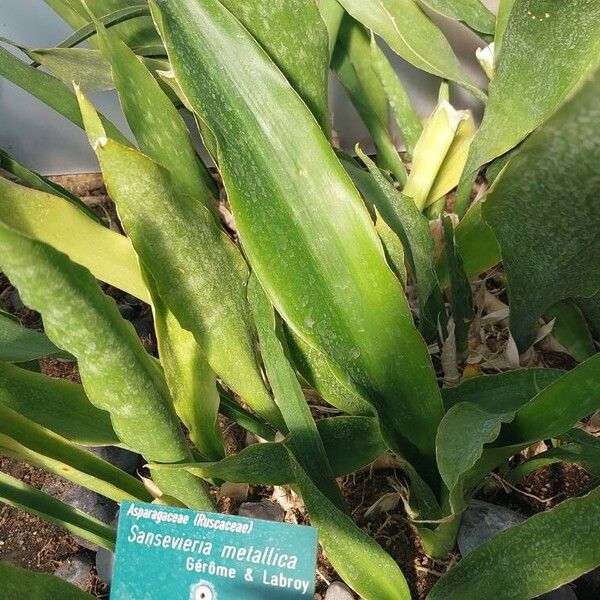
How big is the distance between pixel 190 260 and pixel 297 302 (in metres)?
0.09

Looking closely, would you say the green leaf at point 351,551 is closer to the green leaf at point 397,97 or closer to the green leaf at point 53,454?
the green leaf at point 53,454

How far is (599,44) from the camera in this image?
562 millimetres

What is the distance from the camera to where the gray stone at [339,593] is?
64 centimetres

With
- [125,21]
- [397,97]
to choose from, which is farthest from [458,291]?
[125,21]

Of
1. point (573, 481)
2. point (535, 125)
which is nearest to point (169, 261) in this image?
point (535, 125)

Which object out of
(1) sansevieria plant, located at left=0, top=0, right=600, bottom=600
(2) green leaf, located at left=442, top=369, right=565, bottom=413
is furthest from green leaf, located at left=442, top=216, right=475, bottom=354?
(2) green leaf, located at left=442, top=369, right=565, bottom=413

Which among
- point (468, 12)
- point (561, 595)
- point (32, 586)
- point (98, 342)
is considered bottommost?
point (561, 595)

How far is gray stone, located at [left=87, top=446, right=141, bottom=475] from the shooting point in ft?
2.64

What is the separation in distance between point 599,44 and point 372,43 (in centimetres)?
31

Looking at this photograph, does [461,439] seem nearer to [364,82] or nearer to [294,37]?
[294,37]

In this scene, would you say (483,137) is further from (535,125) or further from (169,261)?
(169,261)

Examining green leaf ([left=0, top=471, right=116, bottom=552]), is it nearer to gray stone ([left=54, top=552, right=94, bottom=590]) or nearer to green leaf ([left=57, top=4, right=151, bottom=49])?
gray stone ([left=54, top=552, right=94, bottom=590])

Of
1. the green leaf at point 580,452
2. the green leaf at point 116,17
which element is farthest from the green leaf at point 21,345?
the green leaf at point 580,452

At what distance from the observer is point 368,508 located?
28.2 inches
